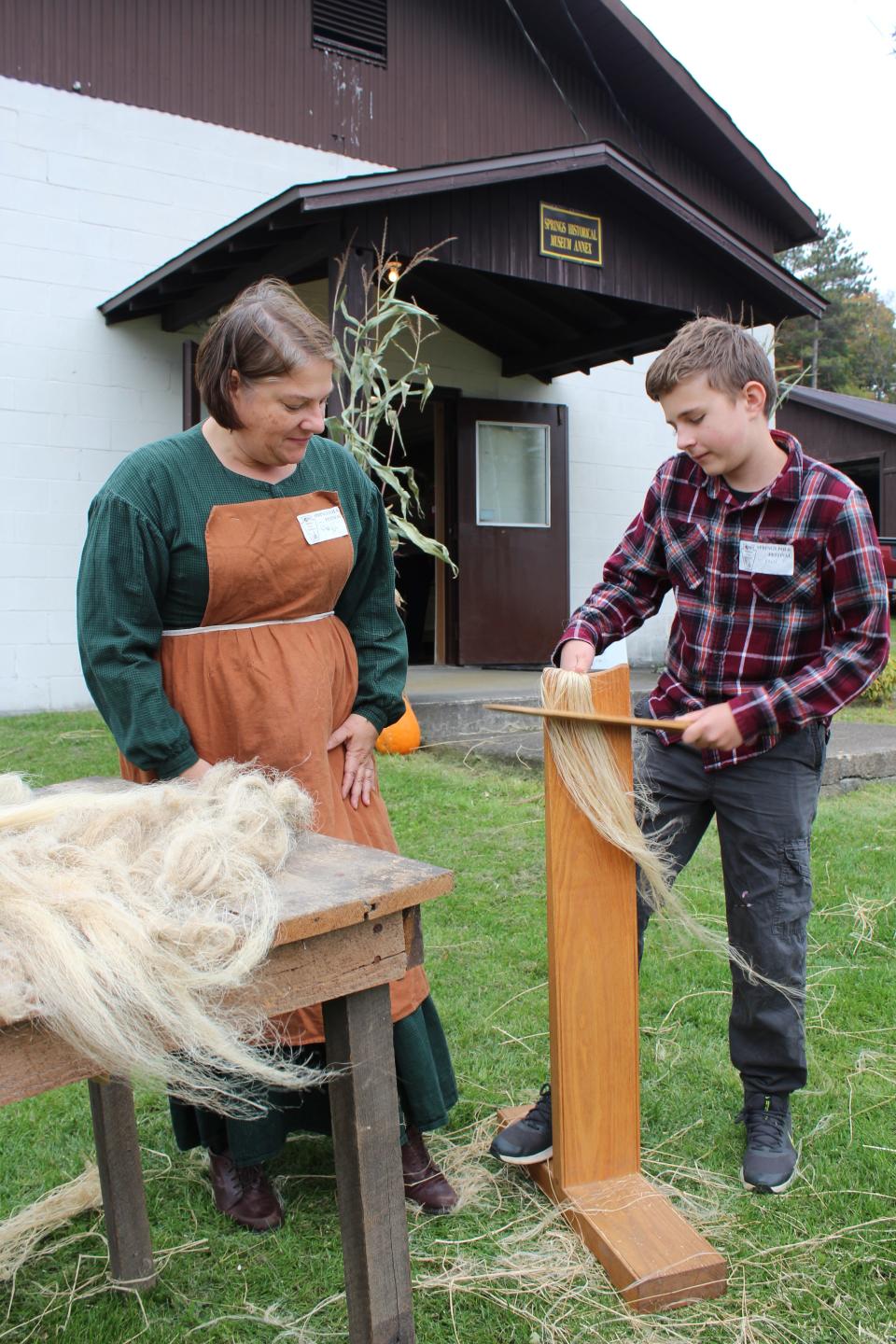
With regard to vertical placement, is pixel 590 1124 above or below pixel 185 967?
below

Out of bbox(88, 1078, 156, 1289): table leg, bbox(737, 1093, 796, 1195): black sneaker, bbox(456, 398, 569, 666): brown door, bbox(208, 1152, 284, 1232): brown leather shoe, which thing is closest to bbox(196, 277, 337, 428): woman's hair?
bbox(88, 1078, 156, 1289): table leg

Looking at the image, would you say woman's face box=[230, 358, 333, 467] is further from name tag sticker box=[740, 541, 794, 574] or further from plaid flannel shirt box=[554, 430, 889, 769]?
name tag sticker box=[740, 541, 794, 574]

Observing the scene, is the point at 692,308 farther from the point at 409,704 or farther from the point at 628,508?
the point at 409,704

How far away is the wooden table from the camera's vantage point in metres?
1.31

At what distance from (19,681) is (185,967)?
20.3 feet

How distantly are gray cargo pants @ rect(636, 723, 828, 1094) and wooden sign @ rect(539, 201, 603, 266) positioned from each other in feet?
18.0

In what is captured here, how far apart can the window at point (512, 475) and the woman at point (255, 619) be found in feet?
21.9

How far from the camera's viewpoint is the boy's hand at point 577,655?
2.19 meters

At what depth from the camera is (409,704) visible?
20.2ft

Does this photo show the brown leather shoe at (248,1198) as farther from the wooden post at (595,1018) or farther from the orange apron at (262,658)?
the wooden post at (595,1018)

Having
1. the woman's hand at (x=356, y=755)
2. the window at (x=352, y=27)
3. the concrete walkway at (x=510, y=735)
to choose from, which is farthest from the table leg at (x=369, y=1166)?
the window at (x=352, y=27)

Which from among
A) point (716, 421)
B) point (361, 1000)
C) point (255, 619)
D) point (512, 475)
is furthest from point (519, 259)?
point (361, 1000)

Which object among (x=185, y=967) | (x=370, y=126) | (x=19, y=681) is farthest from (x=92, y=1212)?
(x=370, y=126)

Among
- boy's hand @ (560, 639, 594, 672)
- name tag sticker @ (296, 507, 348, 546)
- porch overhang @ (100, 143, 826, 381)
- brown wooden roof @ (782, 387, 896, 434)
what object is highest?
brown wooden roof @ (782, 387, 896, 434)
